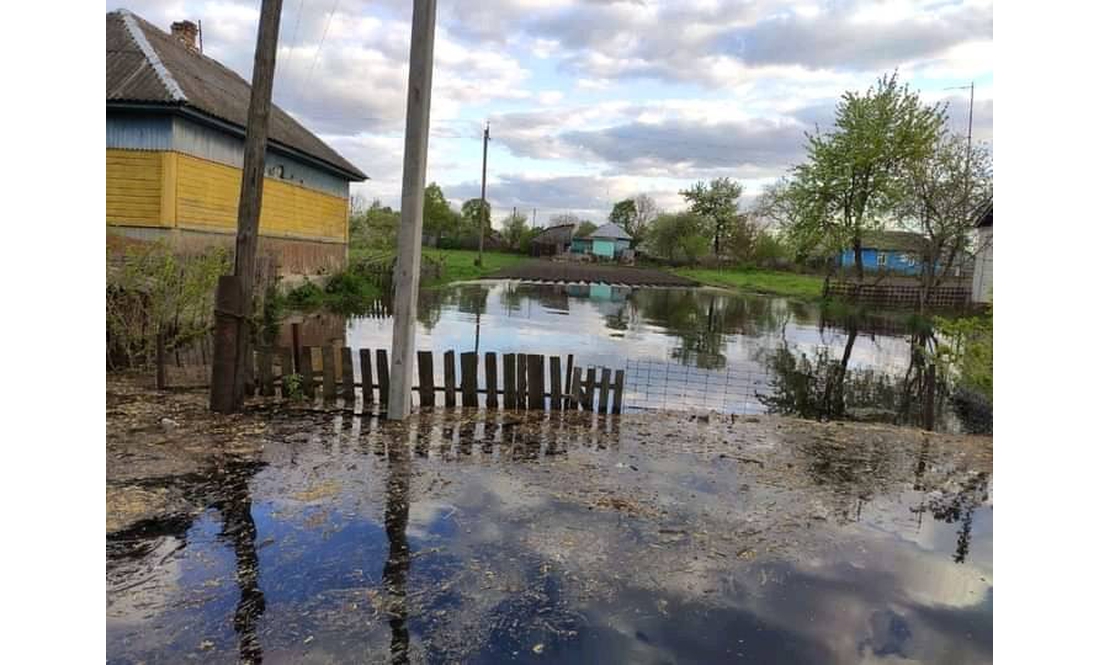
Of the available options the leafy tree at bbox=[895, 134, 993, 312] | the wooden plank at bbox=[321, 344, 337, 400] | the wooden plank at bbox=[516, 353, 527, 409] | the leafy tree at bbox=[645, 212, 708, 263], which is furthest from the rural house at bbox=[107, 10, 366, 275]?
the leafy tree at bbox=[645, 212, 708, 263]

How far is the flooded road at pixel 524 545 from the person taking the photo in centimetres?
383

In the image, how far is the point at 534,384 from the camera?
8984 mm

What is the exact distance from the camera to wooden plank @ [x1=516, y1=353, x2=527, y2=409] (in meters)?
8.96

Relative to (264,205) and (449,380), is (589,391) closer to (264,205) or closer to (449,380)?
(449,380)

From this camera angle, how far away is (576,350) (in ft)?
49.9

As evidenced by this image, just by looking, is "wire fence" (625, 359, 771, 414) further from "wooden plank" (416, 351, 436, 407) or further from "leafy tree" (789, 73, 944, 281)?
"leafy tree" (789, 73, 944, 281)

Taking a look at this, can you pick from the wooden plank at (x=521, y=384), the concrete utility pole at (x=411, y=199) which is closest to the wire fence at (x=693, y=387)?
the wooden plank at (x=521, y=384)

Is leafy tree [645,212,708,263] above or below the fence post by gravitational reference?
above

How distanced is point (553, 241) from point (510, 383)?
73094 millimetres

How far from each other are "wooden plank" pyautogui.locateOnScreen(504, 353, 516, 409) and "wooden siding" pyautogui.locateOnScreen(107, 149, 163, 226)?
10.6 m

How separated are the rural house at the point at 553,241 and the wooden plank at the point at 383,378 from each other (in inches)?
2660

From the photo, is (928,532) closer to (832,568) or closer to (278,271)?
(832,568)

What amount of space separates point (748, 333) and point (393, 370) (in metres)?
14.5

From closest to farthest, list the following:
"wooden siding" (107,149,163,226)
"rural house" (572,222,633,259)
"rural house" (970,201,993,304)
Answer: "wooden siding" (107,149,163,226) < "rural house" (970,201,993,304) < "rural house" (572,222,633,259)
